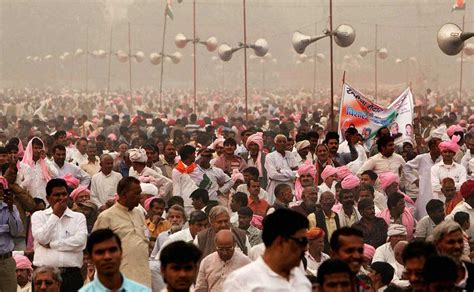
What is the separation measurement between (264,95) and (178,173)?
3079 inches

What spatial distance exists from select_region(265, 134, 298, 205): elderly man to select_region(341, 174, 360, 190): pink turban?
1.24 metres

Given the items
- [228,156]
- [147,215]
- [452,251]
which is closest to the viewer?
[452,251]

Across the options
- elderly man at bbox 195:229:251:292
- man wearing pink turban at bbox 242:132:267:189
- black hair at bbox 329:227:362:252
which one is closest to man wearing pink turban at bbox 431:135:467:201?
man wearing pink turban at bbox 242:132:267:189

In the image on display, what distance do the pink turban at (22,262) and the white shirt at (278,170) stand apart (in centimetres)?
414

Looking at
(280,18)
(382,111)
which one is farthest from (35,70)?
(382,111)

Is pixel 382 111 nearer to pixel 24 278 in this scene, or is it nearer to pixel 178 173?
pixel 178 173

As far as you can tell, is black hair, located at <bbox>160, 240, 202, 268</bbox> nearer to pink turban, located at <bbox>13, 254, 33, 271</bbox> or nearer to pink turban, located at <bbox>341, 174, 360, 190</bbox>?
pink turban, located at <bbox>13, 254, 33, 271</bbox>

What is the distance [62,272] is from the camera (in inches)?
413

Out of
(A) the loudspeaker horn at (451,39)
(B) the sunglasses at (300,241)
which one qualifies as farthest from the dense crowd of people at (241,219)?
(A) the loudspeaker horn at (451,39)

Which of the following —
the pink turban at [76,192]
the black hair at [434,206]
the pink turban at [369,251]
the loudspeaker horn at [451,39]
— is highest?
the loudspeaker horn at [451,39]

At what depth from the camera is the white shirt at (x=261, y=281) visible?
21.7 feet

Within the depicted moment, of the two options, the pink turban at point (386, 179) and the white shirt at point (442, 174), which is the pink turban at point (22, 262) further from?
the white shirt at point (442, 174)

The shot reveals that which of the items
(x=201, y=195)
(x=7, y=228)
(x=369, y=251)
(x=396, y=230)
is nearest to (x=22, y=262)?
(x=7, y=228)

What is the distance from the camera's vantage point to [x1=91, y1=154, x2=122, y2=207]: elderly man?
47.1ft
